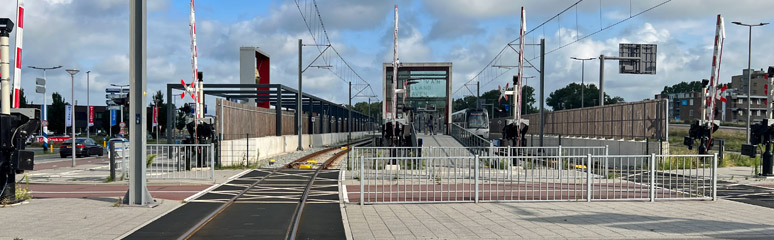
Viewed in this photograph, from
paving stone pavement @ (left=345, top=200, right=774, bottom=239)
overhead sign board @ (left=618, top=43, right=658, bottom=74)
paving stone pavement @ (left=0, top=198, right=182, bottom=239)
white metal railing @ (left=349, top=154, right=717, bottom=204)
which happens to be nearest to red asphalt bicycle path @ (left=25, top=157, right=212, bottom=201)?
paving stone pavement @ (left=0, top=198, right=182, bottom=239)

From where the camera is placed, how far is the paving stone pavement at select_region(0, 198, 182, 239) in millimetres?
9391

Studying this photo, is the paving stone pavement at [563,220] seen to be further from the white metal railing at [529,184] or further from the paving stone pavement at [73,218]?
the paving stone pavement at [73,218]

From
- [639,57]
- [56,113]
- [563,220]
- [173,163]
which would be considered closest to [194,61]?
[173,163]

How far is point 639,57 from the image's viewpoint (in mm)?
37281

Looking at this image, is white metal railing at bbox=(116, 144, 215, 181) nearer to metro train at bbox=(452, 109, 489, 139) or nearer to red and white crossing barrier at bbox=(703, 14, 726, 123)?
red and white crossing barrier at bbox=(703, 14, 726, 123)

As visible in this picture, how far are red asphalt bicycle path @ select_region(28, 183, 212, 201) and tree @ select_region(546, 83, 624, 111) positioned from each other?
104 metres

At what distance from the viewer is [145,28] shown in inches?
511

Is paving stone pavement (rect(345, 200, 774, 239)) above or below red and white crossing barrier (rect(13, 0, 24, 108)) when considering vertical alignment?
below

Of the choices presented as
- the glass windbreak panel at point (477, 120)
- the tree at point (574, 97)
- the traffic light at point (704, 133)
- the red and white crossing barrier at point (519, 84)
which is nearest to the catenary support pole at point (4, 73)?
the red and white crossing barrier at point (519, 84)

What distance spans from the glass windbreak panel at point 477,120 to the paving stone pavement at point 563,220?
1393 inches

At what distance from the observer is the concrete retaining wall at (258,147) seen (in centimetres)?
2558

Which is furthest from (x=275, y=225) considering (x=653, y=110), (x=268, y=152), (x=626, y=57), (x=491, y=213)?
(x=626, y=57)

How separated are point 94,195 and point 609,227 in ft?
37.4

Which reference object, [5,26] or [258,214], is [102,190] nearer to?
[5,26]
